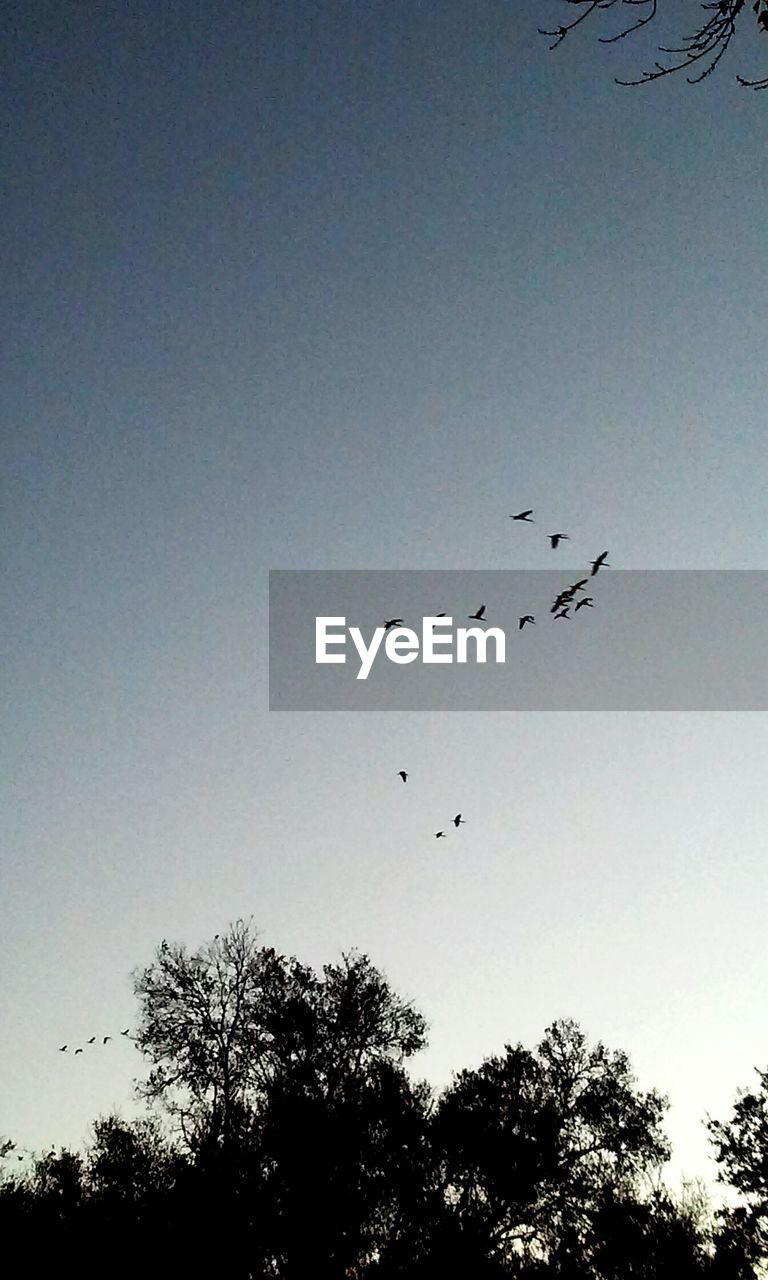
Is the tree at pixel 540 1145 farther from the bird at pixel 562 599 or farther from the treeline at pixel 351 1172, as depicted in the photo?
the bird at pixel 562 599

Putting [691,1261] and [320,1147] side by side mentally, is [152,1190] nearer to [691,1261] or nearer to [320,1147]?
[320,1147]

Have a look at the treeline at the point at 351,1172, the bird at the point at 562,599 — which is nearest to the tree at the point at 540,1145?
the treeline at the point at 351,1172

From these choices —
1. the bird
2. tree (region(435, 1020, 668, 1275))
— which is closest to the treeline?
tree (region(435, 1020, 668, 1275))

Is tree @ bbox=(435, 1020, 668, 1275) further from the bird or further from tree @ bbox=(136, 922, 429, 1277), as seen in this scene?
the bird

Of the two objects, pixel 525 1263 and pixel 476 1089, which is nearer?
pixel 525 1263

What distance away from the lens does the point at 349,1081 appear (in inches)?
1202

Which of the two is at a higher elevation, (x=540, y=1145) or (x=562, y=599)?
(x=562, y=599)

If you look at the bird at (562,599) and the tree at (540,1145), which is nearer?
the bird at (562,599)

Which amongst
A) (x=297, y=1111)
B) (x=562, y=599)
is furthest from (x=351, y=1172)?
(x=562, y=599)

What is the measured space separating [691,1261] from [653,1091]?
231 inches

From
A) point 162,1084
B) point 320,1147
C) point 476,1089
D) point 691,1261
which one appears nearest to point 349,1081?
point 320,1147

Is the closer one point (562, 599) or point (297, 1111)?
point (562, 599)

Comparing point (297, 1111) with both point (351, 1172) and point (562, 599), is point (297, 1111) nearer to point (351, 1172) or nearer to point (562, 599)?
point (351, 1172)

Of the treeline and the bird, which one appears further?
the treeline
